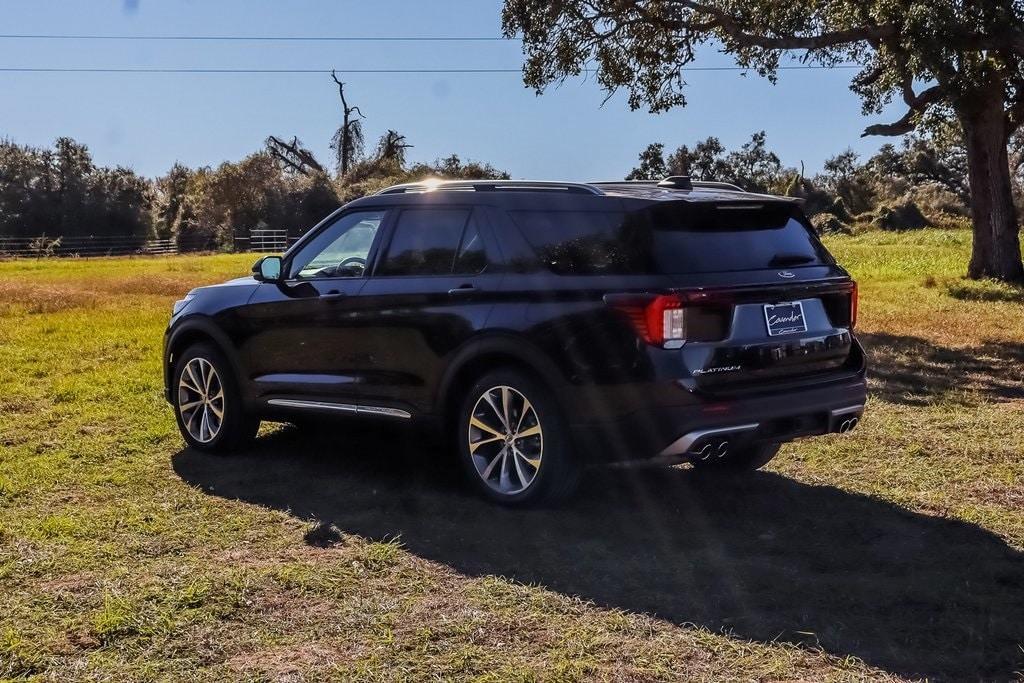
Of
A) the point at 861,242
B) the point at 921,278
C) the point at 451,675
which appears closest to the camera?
the point at 451,675

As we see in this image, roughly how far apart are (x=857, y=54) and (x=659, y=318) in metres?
17.1

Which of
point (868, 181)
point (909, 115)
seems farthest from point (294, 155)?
point (909, 115)

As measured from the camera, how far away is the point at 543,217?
6113 millimetres

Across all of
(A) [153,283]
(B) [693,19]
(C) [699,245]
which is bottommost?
(A) [153,283]

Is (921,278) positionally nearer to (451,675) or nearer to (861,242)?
(861,242)

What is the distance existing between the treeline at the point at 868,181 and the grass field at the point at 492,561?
2595cm

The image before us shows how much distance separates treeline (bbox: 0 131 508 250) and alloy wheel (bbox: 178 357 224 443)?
48.7 metres

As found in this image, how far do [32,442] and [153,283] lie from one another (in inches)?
823

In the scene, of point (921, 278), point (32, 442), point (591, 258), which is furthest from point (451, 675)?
point (921, 278)

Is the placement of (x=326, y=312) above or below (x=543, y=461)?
above

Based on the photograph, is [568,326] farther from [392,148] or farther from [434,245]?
[392,148]

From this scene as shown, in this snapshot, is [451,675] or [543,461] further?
[543,461]

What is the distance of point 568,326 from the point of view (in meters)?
5.71

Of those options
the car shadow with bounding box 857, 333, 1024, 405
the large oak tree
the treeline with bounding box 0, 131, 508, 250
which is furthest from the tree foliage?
the car shadow with bounding box 857, 333, 1024, 405
